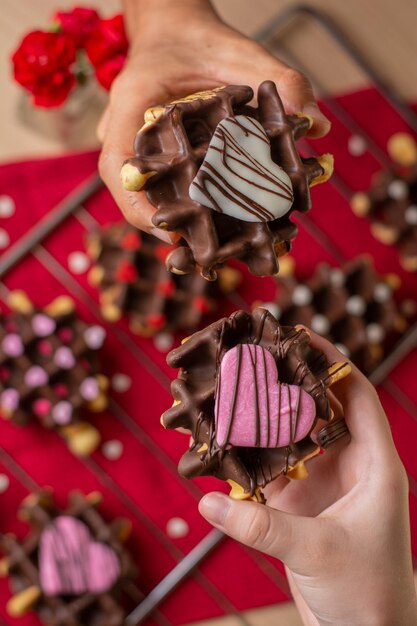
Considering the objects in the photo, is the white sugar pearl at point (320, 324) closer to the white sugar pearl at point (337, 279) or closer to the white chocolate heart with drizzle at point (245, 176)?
the white sugar pearl at point (337, 279)

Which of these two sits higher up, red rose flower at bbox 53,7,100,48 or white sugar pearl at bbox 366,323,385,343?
red rose flower at bbox 53,7,100,48

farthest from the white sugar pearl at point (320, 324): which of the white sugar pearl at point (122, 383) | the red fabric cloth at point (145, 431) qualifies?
the white sugar pearl at point (122, 383)

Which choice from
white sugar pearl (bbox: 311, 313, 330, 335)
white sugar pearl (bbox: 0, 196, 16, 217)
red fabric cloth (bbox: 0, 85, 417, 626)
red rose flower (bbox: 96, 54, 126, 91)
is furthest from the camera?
white sugar pearl (bbox: 0, 196, 16, 217)

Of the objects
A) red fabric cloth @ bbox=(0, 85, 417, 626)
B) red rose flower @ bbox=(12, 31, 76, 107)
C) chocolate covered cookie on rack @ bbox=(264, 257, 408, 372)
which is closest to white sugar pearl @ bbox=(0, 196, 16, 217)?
red fabric cloth @ bbox=(0, 85, 417, 626)

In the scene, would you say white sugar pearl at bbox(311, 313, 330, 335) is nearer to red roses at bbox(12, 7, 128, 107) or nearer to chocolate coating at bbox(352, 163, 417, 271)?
chocolate coating at bbox(352, 163, 417, 271)

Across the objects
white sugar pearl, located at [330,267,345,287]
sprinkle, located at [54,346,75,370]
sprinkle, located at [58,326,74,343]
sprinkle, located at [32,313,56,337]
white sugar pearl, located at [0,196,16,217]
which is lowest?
white sugar pearl, located at [330,267,345,287]

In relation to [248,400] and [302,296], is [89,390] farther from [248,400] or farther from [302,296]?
[248,400]

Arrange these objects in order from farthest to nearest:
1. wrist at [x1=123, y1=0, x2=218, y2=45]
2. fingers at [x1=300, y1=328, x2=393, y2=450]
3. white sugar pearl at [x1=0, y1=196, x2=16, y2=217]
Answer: white sugar pearl at [x1=0, y1=196, x2=16, y2=217], wrist at [x1=123, y1=0, x2=218, y2=45], fingers at [x1=300, y1=328, x2=393, y2=450]
